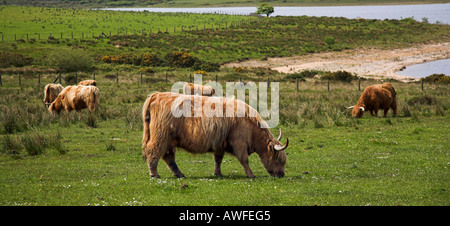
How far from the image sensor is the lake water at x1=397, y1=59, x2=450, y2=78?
177 ft

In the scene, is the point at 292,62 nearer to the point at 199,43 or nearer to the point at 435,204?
the point at 199,43

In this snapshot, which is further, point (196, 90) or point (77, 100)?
point (77, 100)

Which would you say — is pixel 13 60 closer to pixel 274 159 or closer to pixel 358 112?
pixel 358 112

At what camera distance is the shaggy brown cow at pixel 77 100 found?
831 inches

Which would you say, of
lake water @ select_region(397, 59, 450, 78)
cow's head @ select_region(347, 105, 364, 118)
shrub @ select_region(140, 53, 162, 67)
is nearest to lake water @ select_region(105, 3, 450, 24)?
lake water @ select_region(397, 59, 450, 78)

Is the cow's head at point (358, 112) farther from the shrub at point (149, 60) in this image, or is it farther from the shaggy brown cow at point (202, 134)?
the shrub at point (149, 60)

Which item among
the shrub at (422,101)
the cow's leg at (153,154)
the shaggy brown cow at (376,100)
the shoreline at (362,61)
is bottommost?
the shoreline at (362,61)

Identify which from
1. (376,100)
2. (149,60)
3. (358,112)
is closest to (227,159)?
(358,112)

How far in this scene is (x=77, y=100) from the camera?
21219 millimetres

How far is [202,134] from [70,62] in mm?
41895

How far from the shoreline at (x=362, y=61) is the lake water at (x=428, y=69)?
3.78 ft

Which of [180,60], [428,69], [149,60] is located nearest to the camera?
[149,60]

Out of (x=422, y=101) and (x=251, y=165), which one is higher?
(x=251, y=165)

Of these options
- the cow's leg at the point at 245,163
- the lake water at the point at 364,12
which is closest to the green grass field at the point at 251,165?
the cow's leg at the point at 245,163
